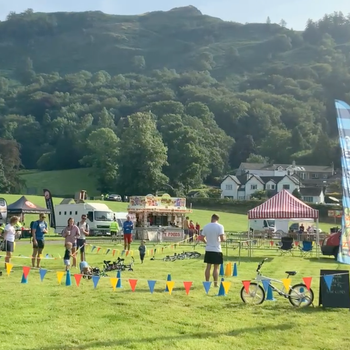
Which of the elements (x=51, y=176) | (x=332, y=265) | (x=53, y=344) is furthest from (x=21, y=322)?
(x=51, y=176)

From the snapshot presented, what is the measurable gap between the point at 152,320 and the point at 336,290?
3472 millimetres

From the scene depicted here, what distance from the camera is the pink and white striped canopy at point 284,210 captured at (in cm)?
2520

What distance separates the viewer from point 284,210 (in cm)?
2545

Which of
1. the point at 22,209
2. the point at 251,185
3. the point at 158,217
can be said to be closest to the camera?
the point at 22,209

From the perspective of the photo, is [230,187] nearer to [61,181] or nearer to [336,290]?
[61,181]

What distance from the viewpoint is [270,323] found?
9.58 m

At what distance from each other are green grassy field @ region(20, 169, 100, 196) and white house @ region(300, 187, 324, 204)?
112 feet

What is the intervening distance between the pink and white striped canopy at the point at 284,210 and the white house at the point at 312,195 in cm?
7162

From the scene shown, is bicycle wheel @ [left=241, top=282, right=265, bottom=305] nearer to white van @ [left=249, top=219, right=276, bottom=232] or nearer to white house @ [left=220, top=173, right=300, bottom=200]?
white van @ [left=249, top=219, right=276, bottom=232]

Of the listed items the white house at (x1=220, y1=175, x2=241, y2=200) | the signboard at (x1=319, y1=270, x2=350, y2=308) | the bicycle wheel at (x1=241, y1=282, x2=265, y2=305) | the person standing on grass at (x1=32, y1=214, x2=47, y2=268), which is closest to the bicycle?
the bicycle wheel at (x1=241, y1=282, x2=265, y2=305)

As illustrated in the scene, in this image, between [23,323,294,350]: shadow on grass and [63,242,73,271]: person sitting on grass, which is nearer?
[23,323,294,350]: shadow on grass

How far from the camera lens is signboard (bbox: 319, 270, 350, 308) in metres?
10.4

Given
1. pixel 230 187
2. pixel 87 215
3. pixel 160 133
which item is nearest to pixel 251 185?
pixel 230 187

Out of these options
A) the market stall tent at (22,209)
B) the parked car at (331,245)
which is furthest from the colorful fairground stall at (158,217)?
the parked car at (331,245)
